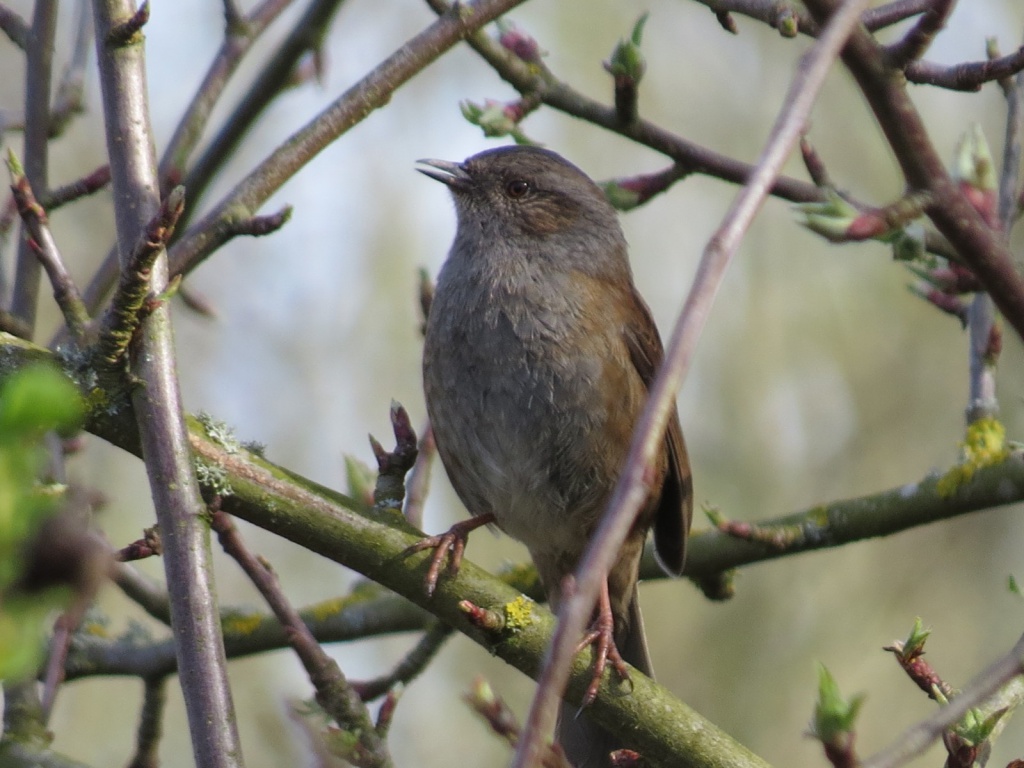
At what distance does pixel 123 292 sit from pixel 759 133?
8.59 meters

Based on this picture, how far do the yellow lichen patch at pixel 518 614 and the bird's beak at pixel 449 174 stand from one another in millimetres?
2582

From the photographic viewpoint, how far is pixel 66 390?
3.49ft

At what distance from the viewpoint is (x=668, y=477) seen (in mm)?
4754

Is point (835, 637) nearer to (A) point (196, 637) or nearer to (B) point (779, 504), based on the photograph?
(B) point (779, 504)

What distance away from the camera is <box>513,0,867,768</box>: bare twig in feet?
4.17

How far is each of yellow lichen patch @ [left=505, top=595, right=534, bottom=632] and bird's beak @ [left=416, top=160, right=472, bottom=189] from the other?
8.47 ft

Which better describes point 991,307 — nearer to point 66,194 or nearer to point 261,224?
point 261,224

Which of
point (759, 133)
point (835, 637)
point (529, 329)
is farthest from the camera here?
point (759, 133)

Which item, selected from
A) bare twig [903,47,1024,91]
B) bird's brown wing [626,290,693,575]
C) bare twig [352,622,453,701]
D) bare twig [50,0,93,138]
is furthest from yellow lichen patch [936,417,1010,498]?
bare twig [50,0,93,138]

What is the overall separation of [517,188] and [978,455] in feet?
7.27

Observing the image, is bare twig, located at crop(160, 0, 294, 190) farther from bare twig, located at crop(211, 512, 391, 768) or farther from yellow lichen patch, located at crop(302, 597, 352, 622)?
yellow lichen patch, located at crop(302, 597, 352, 622)

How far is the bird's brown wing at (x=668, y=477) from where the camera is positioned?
4309 millimetres

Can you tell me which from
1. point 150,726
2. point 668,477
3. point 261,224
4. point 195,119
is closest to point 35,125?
point 195,119

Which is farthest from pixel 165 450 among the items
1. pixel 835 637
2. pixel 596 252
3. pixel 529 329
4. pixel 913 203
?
pixel 835 637
